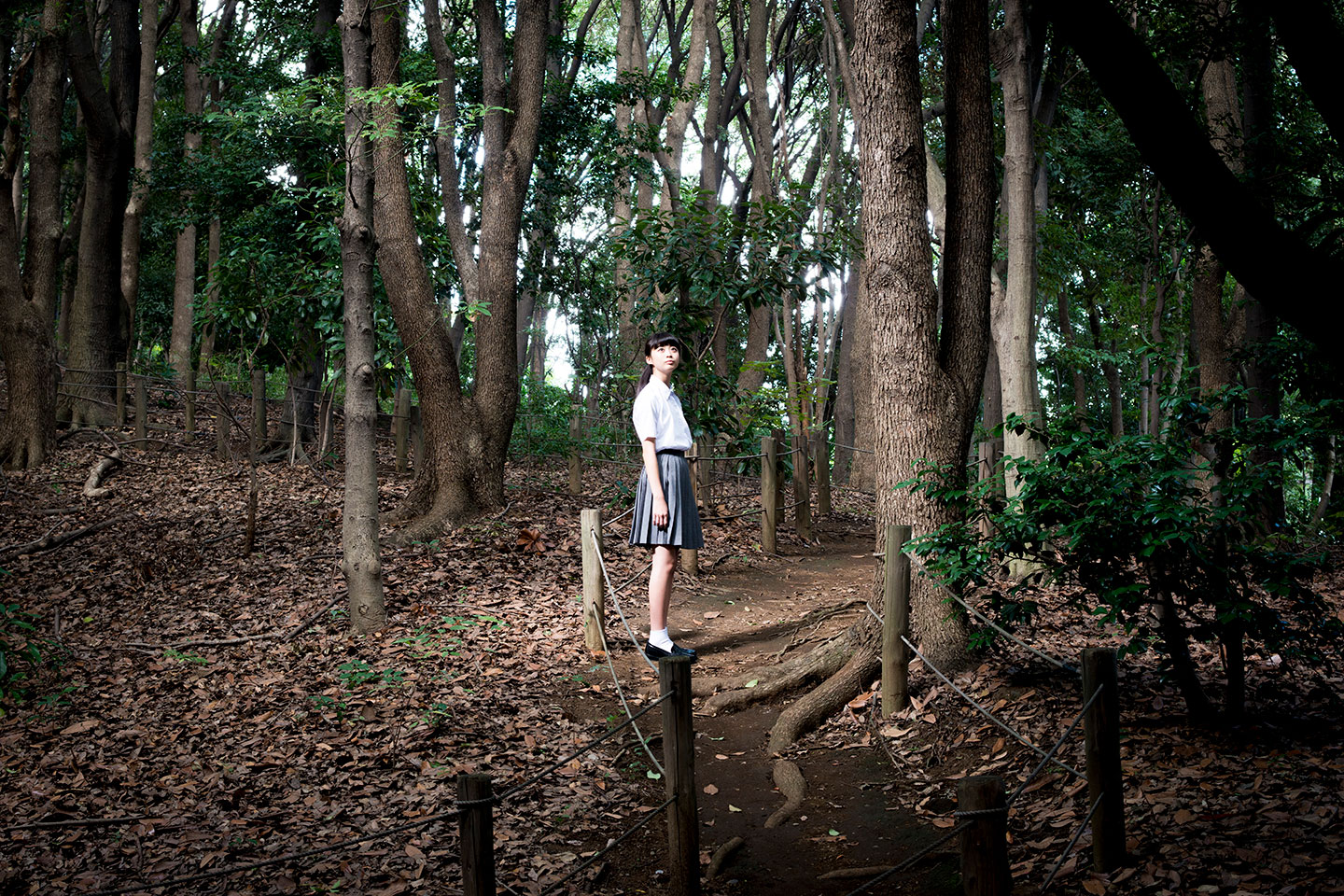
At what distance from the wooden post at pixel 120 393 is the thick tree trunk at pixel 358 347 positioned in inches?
343

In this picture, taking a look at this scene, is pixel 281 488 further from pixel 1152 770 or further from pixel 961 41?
pixel 1152 770

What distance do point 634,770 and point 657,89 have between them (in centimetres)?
Result: 1169

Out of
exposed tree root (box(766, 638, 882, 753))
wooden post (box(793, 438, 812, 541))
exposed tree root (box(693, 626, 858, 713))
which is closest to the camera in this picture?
exposed tree root (box(766, 638, 882, 753))

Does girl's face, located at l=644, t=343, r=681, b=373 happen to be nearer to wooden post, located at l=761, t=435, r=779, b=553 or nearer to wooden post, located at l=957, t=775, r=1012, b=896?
wooden post, located at l=957, t=775, r=1012, b=896

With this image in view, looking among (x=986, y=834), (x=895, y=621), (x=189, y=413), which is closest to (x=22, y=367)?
(x=189, y=413)

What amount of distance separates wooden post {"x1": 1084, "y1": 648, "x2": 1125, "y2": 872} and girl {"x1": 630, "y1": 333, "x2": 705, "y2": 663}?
2771 mm

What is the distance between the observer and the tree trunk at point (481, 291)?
8836mm

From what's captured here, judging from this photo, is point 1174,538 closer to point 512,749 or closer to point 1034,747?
Answer: point 1034,747

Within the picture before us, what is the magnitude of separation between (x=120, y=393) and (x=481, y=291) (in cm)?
726

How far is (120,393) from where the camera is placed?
1341cm

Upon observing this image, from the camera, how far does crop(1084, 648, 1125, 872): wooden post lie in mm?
3336

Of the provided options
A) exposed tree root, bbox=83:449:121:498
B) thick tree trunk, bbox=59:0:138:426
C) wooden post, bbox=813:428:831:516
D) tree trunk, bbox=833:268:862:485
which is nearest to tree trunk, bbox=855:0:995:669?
wooden post, bbox=813:428:831:516

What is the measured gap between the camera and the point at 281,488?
11422 mm

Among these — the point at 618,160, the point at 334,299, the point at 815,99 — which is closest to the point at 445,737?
the point at 334,299
